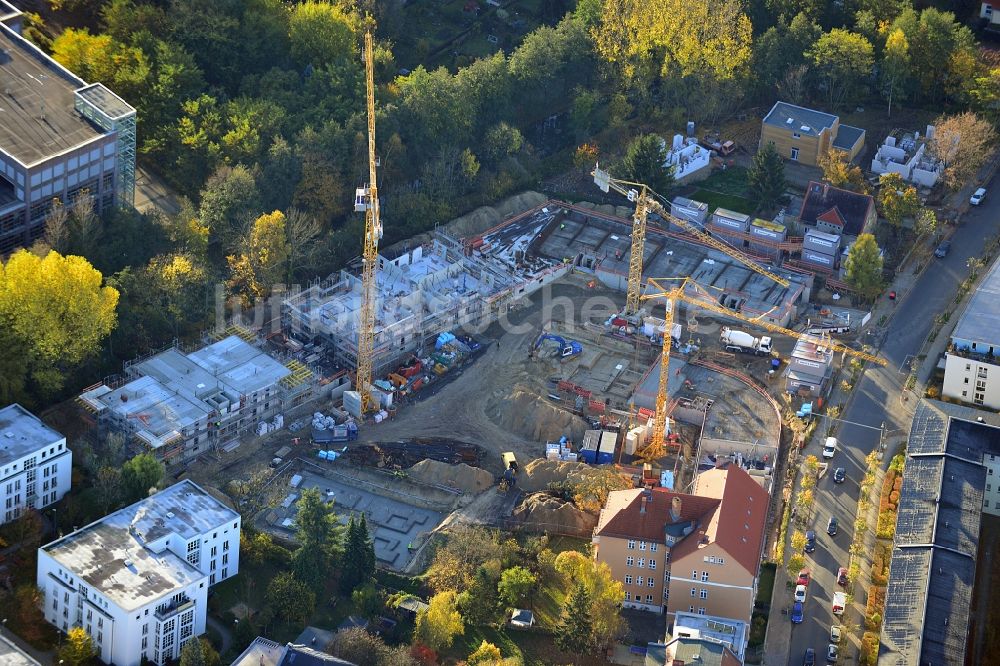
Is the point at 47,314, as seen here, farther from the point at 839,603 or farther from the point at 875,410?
the point at 875,410

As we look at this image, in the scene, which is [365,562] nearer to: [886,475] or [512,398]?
[512,398]

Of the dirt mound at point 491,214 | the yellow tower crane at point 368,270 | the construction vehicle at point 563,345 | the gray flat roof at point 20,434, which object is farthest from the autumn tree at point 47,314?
the dirt mound at point 491,214

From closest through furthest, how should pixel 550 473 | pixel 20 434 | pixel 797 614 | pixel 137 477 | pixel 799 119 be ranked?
pixel 797 614, pixel 137 477, pixel 20 434, pixel 550 473, pixel 799 119

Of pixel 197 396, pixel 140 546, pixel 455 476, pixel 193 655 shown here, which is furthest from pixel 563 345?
pixel 193 655

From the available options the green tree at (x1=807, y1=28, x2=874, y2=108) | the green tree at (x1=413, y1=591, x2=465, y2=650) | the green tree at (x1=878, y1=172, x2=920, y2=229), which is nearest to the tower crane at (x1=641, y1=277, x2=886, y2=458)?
the green tree at (x1=878, y1=172, x2=920, y2=229)

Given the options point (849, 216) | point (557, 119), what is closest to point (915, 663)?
point (849, 216)

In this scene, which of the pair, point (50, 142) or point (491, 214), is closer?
point (50, 142)

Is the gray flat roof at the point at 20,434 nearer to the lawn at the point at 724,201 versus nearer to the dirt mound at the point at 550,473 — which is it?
the dirt mound at the point at 550,473
